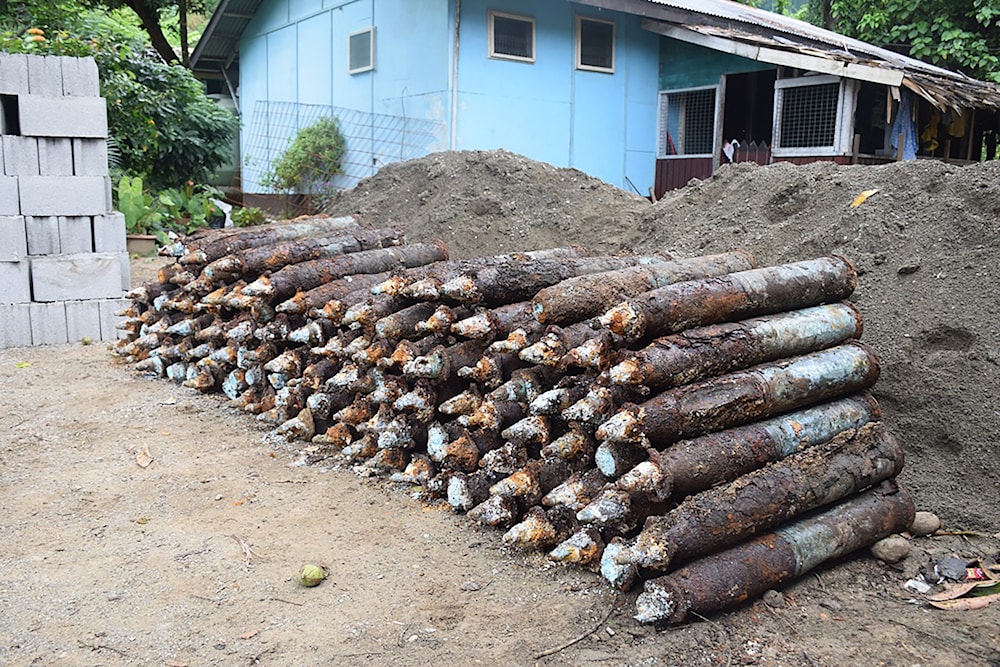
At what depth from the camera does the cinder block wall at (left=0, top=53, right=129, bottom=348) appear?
8461 millimetres

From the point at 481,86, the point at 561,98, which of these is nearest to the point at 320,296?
the point at 481,86

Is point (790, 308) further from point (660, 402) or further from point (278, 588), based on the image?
point (278, 588)

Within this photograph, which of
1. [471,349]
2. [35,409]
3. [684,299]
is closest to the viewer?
[684,299]

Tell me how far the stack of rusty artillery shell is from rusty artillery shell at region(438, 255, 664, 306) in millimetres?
14

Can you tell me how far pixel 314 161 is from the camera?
15070mm

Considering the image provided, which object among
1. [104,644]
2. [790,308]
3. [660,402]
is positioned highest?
[790,308]

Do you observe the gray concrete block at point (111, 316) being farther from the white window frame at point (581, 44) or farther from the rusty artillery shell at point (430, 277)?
the white window frame at point (581, 44)

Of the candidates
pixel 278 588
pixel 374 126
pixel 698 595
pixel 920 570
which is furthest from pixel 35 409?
pixel 374 126

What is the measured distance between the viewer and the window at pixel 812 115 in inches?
501

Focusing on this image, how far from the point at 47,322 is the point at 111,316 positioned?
2.07 feet

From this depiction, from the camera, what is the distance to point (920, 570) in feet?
12.8

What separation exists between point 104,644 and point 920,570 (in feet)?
11.9

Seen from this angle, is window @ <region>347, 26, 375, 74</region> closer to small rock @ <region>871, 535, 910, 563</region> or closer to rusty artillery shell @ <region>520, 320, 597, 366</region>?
rusty artillery shell @ <region>520, 320, 597, 366</region>

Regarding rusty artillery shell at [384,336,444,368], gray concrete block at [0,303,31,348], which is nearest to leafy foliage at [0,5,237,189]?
gray concrete block at [0,303,31,348]
